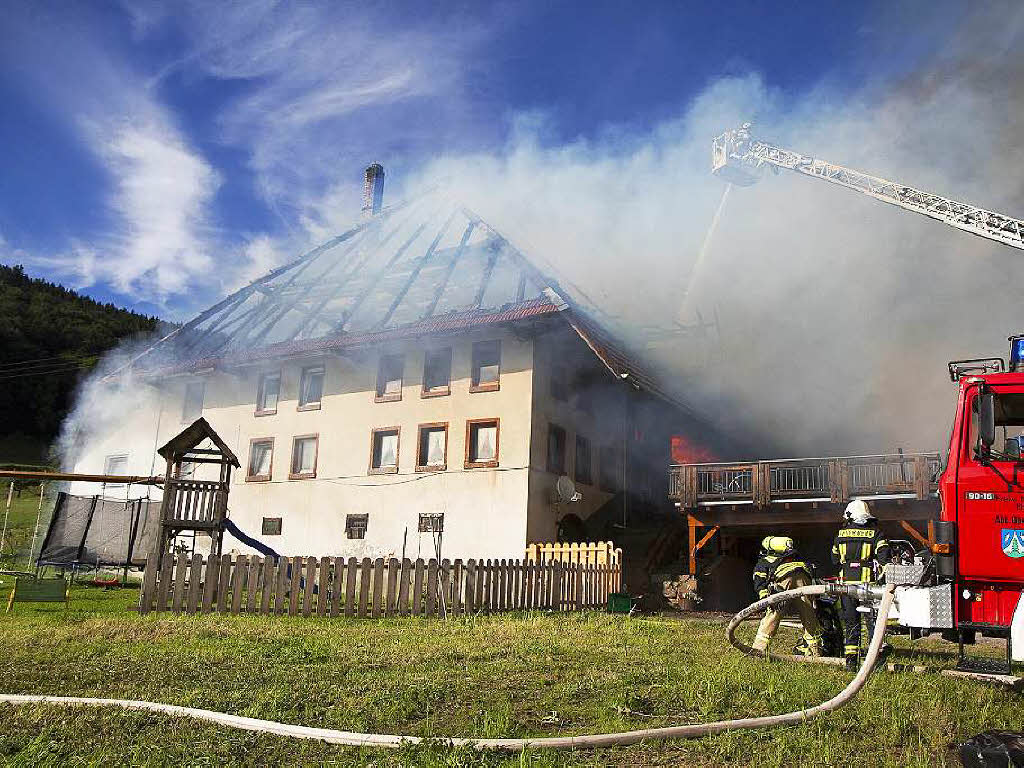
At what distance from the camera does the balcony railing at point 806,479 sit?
18.3 meters

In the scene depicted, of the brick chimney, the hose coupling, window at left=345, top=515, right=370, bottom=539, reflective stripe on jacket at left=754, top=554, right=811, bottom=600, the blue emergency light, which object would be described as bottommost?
the hose coupling

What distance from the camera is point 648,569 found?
68.9 feet

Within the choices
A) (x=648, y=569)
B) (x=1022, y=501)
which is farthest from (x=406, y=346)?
(x=1022, y=501)

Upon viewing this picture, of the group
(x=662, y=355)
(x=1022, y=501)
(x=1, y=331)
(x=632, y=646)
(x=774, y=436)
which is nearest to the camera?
(x=1022, y=501)

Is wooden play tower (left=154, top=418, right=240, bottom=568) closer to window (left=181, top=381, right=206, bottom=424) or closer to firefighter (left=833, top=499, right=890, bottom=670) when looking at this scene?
firefighter (left=833, top=499, right=890, bottom=670)

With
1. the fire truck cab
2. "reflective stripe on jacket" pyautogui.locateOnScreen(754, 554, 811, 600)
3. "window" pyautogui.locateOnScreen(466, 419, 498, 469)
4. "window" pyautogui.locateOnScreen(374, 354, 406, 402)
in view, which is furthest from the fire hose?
"window" pyautogui.locateOnScreen(374, 354, 406, 402)

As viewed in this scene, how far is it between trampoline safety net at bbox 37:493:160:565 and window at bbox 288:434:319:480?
4.65 meters

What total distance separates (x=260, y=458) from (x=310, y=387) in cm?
298

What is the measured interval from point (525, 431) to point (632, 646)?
13085mm

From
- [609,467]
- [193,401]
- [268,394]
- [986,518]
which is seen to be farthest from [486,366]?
[986,518]

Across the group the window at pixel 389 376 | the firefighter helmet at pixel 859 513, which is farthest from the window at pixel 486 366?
the firefighter helmet at pixel 859 513

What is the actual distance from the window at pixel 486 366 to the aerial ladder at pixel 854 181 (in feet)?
26.5

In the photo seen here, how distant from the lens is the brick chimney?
1326 inches

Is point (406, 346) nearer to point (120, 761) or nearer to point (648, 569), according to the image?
point (648, 569)
